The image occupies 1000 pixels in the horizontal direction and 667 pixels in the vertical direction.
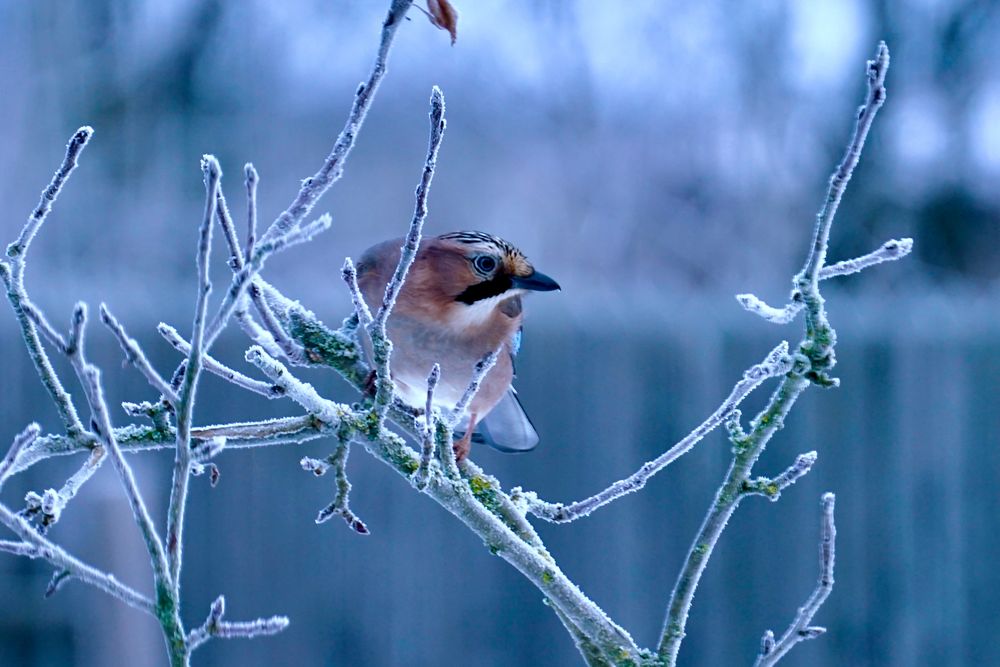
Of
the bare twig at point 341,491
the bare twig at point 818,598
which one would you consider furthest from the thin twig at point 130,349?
the bare twig at point 818,598

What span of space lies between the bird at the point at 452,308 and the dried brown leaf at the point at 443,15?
4.61ft

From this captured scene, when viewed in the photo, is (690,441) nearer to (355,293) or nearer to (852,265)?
(852,265)

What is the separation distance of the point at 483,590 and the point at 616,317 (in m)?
1.51

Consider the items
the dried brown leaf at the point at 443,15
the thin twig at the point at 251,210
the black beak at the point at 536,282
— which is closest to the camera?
the thin twig at the point at 251,210

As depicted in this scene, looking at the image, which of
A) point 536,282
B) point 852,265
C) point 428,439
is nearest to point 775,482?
point 852,265

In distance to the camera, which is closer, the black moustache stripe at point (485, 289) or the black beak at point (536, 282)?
the black beak at point (536, 282)

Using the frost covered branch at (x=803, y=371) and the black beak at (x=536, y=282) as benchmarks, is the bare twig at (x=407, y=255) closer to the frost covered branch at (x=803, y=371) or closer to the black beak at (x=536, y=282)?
the frost covered branch at (x=803, y=371)

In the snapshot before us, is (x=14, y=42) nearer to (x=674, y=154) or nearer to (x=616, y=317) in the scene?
(x=674, y=154)

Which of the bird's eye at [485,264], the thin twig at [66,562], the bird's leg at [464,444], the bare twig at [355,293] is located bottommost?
the thin twig at [66,562]

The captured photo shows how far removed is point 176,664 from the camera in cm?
106

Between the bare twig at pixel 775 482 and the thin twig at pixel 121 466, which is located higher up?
the bare twig at pixel 775 482

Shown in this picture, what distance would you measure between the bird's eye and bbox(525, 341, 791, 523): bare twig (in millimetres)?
1001

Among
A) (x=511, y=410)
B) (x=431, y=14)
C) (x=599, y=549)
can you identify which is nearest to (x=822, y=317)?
(x=431, y=14)

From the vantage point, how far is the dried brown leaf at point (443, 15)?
1.30 metres
